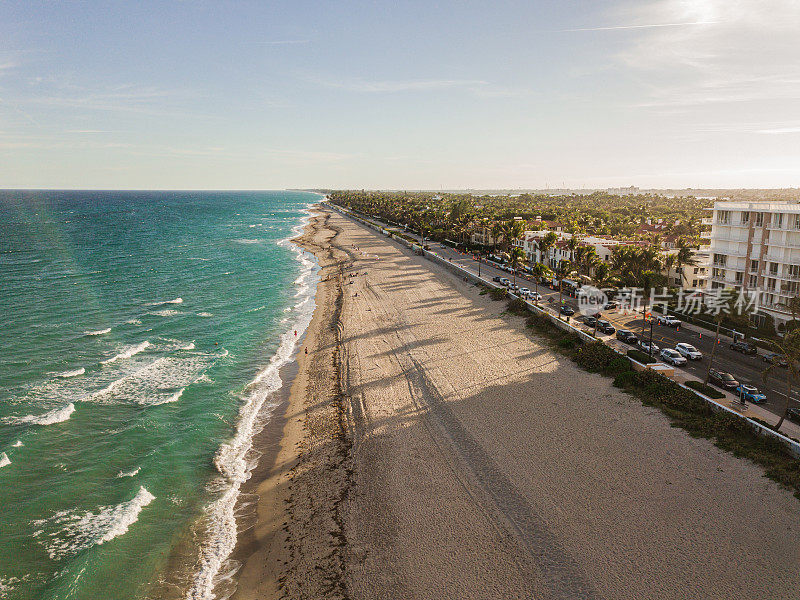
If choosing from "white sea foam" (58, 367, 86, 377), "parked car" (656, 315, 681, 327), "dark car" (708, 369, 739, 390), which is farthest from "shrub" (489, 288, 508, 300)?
"white sea foam" (58, 367, 86, 377)

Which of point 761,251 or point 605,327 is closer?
point 605,327

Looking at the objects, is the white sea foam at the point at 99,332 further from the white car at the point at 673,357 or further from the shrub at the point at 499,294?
the white car at the point at 673,357

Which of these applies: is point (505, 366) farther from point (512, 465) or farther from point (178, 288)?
point (178, 288)

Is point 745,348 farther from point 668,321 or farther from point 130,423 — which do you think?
point 130,423

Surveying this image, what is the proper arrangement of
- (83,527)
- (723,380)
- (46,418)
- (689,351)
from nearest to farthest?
Answer: (83,527) < (46,418) < (723,380) < (689,351)

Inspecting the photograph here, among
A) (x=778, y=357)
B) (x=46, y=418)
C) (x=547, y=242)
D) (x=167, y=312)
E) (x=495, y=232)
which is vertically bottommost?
(x=46, y=418)

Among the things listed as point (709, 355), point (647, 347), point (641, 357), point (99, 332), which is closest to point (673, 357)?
point (641, 357)

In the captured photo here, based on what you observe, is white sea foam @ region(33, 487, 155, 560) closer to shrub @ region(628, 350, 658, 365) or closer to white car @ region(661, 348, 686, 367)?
shrub @ region(628, 350, 658, 365)

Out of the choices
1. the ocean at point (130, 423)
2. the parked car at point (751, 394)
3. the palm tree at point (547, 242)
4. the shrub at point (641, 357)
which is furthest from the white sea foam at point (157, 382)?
the palm tree at point (547, 242)
